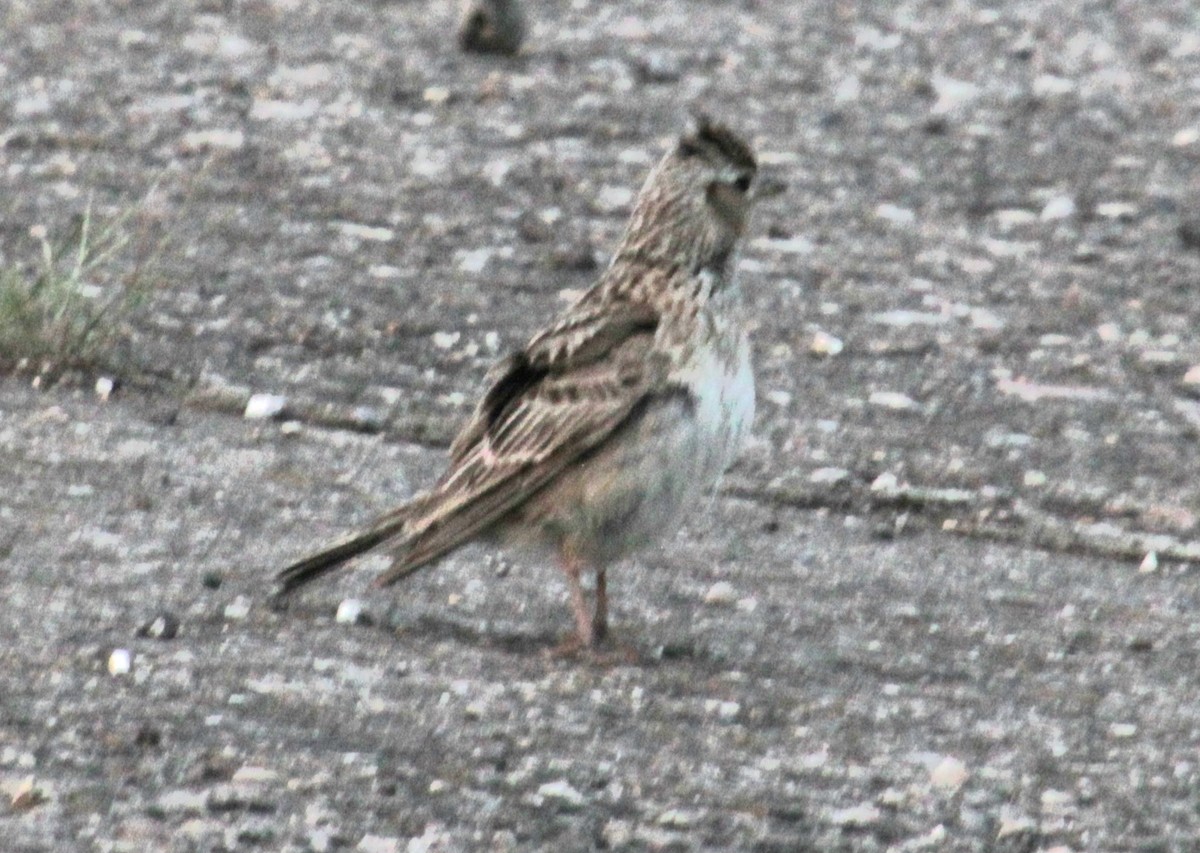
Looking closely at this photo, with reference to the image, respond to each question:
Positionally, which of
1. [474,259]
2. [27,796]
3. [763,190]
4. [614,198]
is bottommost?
[474,259]

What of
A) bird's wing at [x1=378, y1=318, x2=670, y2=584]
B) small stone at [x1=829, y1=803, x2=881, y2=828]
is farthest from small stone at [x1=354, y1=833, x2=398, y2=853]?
bird's wing at [x1=378, y1=318, x2=670, y2=584]

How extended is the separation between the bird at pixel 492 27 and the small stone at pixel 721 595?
167 inches

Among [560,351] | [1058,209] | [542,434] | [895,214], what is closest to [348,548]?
[542,434]

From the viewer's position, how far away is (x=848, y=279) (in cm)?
831

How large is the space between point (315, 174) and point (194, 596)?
10.6 ft

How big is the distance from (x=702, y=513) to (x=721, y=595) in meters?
0.57

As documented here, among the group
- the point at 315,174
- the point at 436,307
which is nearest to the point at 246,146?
the point at 315,174

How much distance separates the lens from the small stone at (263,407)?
721cm

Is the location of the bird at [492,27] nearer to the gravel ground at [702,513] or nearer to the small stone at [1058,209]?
the gravel ground at [702,513]

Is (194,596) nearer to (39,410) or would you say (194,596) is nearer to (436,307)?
(39,410)

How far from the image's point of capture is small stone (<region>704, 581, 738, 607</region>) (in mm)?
6195

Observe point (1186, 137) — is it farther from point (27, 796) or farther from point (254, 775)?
point (27, 796)

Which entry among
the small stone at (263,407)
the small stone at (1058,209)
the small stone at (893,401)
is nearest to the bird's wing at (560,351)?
the small stone at (263,407)

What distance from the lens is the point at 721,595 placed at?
6238 mm
